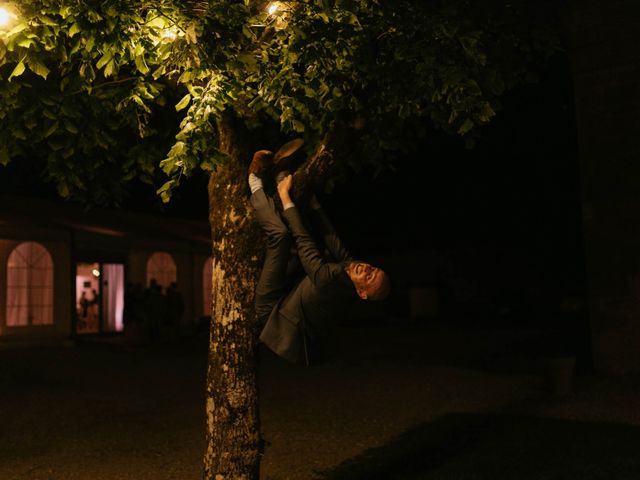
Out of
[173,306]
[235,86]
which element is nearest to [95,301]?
[173,306]

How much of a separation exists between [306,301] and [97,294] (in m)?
18.8

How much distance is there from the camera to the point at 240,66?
552cm

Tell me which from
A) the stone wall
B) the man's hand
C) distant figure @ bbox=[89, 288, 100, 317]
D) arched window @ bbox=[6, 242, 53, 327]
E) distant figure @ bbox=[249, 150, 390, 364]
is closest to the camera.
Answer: distant figure @ bbox=[249, 150, 390, 364]

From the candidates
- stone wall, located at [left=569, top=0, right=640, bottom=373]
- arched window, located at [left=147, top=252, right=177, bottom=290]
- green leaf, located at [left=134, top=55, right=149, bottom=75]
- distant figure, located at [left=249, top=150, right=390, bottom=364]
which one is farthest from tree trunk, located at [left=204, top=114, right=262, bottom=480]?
arched window, located at [left=147, top=252, right=177, bottom=290]

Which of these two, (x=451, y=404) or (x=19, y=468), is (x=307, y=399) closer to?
(x=451, y=404)

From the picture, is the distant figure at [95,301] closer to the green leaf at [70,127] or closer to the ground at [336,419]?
the ground at [336,419]

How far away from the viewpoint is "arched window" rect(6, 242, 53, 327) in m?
17.2

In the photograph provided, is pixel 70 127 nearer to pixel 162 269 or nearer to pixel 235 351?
pixel 235 351

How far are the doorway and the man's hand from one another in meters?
18.1

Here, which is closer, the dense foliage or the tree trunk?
the dense foliage

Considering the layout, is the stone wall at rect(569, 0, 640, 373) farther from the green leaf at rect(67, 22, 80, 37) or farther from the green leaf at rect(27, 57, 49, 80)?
the green leaf at rect(27, 57, 49, 80)

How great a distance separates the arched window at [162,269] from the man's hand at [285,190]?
17.5 metres

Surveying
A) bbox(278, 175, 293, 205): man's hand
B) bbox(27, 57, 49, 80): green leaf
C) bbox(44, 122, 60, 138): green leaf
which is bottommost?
bbox(278, 175, 293, 205): man's hand

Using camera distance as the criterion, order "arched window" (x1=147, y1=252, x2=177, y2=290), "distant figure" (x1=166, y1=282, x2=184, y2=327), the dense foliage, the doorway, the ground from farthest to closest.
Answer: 1. the doorway
2. "arched window" (x1=147, y1=252, x2=177, y2=290)
3. "distant figure" (x1=166, y1=282, x2=184, y2=327)
4. the ground
5. the dense foliage
